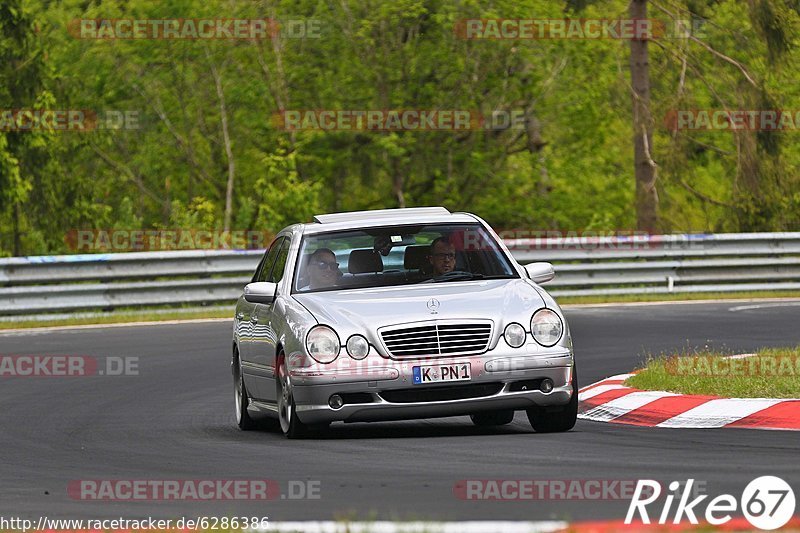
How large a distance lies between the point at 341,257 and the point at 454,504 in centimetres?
491

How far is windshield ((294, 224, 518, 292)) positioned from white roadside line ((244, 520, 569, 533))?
491 cm

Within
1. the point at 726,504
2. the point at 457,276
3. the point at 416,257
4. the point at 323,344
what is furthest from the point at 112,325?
the point at 726,504

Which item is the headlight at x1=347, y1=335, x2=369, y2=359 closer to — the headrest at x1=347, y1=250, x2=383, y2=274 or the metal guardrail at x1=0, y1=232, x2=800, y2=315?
the headrest at x1=347, y1=250, x2=383, y2=274

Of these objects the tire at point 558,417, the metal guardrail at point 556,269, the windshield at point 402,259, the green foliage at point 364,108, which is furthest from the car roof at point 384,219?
the green foliage at point 364,108

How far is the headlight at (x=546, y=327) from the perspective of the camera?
11.1m

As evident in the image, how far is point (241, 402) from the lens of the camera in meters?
12.8

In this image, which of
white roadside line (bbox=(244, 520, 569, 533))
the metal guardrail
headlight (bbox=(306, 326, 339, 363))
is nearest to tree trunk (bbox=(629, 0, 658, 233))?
the metal guardrail

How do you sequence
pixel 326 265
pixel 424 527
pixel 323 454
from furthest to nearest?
pixel 326 265 < pixel 323 454 < pixel 424 527

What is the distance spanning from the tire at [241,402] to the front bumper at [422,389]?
5.50 feet

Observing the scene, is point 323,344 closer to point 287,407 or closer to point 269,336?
point 287,407

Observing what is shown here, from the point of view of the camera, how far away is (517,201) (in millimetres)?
39281

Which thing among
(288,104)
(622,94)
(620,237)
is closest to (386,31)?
(288,104)

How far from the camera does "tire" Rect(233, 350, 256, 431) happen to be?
12.6 m

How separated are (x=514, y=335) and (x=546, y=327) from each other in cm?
26
